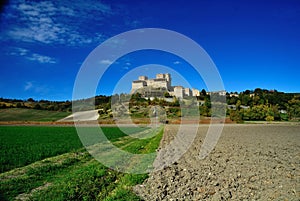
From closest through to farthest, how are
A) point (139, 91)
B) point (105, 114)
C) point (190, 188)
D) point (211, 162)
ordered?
point (190, 188) < point (211, 162) < point (139, 91) < point (105, 114)

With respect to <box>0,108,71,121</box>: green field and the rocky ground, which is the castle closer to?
<box>0,108,71,121</box>: green field

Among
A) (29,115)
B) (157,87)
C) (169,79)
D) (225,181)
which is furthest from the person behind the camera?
(29,115)

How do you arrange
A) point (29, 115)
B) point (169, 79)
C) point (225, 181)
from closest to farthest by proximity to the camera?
1. point (225, 181)
2. point (169, 79)
3. point (29, 115)

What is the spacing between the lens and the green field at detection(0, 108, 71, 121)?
86.8 meters

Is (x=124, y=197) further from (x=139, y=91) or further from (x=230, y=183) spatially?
(x=139, y=91)

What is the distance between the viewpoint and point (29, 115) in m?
91.8

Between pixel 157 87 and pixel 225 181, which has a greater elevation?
pixel 157 87

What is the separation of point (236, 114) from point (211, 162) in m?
65.5

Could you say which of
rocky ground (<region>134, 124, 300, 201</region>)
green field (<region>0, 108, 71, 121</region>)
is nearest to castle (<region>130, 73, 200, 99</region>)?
green field (<region>0, 108, 71, 121</region>)

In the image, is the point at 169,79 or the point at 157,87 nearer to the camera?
the point at 169,79

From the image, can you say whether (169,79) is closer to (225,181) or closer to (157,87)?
(157,87)

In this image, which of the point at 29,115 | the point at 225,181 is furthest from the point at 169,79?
the point at 225,181

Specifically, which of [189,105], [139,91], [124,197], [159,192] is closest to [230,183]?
[159,192]

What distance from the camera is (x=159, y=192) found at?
830cm
